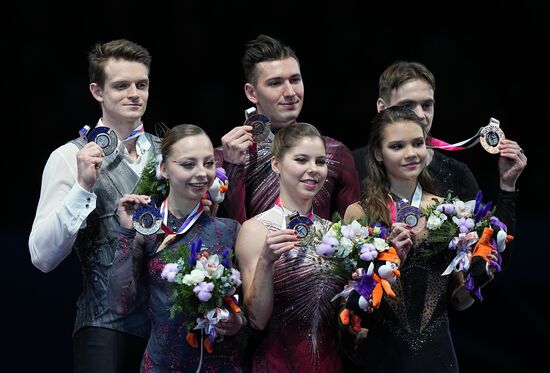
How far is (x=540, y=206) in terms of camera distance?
21.2 ft

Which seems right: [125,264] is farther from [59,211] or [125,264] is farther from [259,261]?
[259,261]

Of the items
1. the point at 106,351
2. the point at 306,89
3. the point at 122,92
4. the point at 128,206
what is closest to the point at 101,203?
the point at 128,206

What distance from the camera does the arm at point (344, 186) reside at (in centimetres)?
467

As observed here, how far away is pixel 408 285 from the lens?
4312mm

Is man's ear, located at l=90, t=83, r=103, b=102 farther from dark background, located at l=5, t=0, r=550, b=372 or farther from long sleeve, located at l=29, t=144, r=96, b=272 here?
dark background, located at l=5, t=0, r=550, b=372

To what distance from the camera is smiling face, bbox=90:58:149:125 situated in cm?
453

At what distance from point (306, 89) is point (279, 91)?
171 centimetres

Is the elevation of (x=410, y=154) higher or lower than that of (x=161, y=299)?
higher

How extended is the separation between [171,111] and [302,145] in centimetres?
208

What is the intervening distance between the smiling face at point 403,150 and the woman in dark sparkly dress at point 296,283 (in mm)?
291

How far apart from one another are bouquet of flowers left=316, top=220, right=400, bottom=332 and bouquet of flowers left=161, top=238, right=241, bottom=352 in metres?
0.36

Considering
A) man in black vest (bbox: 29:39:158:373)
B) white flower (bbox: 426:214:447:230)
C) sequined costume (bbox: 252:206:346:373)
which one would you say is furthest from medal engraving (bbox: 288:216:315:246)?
man in black vest (bbox: 29:39:158:373)

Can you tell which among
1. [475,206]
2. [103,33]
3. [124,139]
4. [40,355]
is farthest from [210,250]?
[103,33]

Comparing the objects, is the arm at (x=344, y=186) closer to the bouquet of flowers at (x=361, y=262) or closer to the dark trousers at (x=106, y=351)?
the bouquet of flowers at (x=361, y=262)
